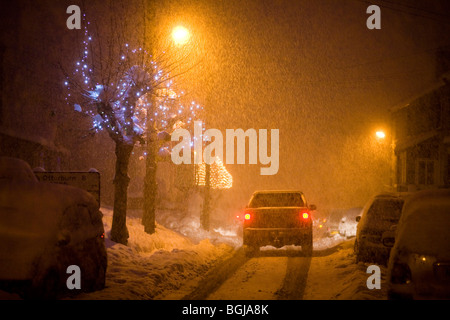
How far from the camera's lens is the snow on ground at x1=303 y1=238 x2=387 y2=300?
9078 millimetres

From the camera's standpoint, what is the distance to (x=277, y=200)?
685 inches

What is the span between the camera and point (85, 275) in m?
8.59

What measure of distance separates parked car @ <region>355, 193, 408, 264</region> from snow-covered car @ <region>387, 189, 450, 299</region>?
18.9ft

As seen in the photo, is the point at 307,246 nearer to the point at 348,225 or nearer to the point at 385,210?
the point at 385,210

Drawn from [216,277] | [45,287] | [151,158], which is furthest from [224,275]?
[151,158]

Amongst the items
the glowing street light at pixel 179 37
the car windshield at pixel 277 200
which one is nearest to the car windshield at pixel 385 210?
the car windshield at pixel 277 200

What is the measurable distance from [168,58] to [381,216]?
782 cm

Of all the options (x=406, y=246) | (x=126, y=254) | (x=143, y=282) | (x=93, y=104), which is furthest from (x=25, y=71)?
(x=406, y=246)

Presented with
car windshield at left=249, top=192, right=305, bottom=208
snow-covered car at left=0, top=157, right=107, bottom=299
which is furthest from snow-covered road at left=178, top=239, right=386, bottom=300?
snow-covered car at left=0, top=157, right=107, bottom=299

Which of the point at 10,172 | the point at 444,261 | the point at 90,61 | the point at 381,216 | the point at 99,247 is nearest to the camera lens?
the point at 444,261

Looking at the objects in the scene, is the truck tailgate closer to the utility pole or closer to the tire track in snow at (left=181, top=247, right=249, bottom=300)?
the tire track in snow at (left=181, top=247, right=249, bottom=300)

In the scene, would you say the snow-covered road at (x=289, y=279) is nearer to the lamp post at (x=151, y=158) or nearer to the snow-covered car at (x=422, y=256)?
the snow-covered car at (x=422, y=256)

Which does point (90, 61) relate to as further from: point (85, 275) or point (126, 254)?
point (85, 275)

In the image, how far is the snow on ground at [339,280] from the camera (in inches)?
357
